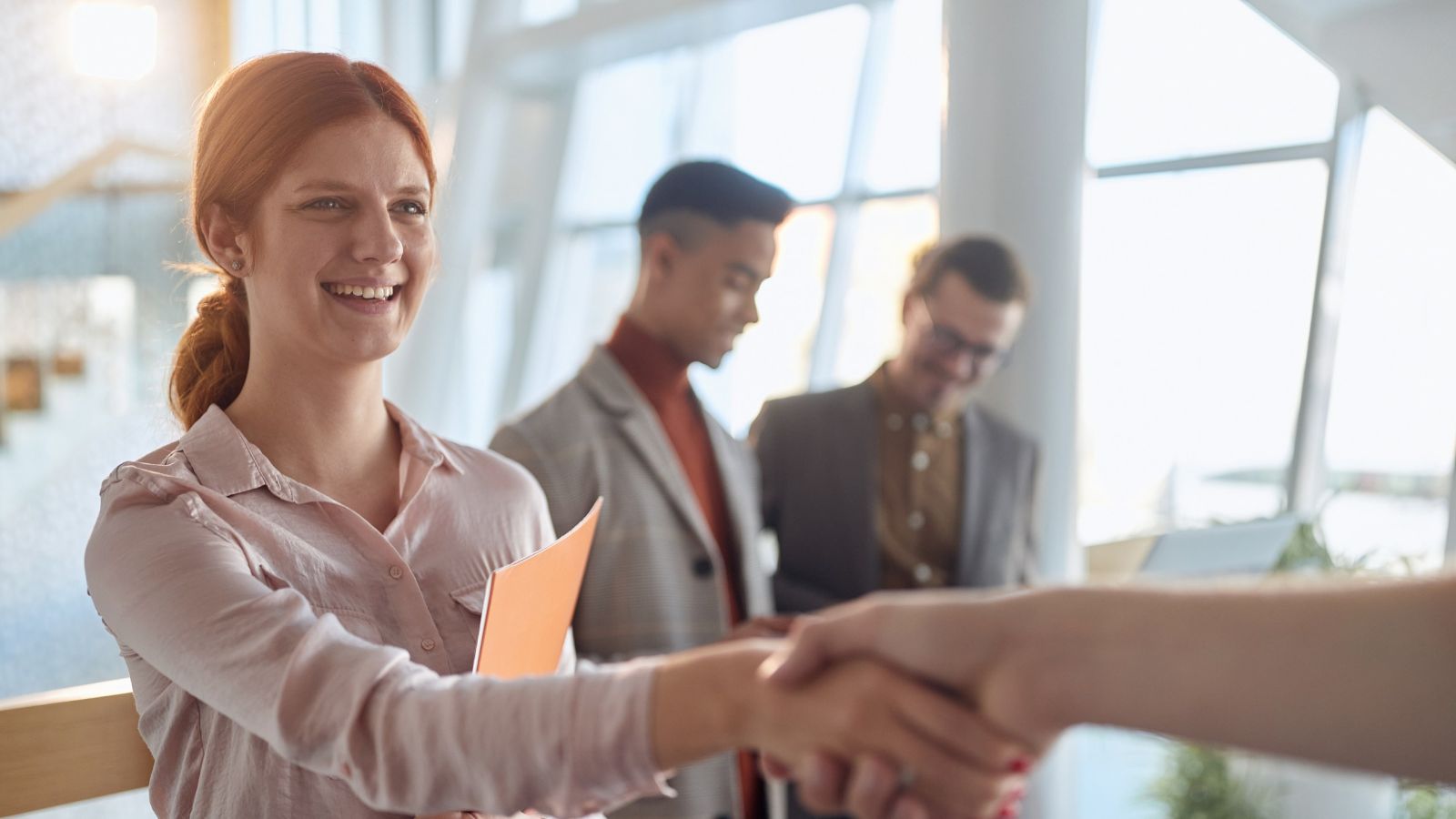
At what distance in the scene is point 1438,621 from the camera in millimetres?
871

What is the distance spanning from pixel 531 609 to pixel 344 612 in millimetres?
175

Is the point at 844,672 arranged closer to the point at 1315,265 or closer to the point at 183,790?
the point at 183,790

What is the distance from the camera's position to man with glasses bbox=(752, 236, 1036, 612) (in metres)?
2.71

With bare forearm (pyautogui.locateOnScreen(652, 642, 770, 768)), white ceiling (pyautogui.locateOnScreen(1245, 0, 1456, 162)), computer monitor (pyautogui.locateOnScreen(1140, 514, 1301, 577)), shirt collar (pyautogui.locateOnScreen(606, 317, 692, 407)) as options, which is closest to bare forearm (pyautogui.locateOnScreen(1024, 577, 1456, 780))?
bare forearm (pyautogui.locateOnScreen(652, 642, 770, 768))

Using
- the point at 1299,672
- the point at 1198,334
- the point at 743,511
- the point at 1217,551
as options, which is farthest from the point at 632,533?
the point at 1198,334

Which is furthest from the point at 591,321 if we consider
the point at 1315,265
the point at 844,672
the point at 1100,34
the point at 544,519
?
the point at 844,672

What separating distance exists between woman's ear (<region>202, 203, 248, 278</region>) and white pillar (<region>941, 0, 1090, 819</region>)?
3.17m

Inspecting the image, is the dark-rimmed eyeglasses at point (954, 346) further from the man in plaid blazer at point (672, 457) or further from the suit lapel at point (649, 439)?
the suit lapel at point (649, 439)

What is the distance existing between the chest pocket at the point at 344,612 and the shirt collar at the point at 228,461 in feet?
0.33

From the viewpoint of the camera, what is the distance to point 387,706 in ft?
3.05

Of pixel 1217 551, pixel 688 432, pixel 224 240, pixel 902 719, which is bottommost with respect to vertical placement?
pixel 1217 551

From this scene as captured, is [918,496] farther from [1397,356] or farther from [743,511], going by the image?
[1397,356]

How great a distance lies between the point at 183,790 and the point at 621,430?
117cm

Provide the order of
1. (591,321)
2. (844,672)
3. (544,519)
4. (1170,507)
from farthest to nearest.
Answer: (591,321), (1170,507), (544,519), (844,672)
